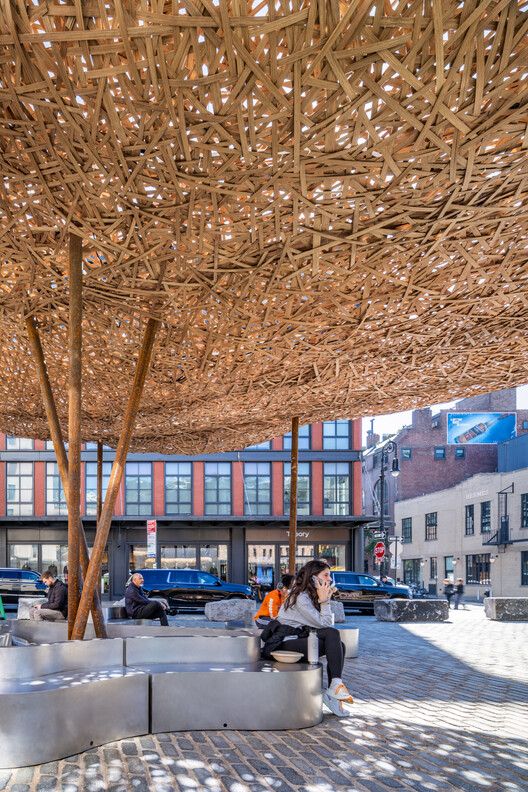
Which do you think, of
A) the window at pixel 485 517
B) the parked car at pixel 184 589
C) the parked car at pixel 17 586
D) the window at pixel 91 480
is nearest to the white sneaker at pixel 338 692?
the parked car at pixel 184 589

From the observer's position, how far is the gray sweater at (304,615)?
6.96m

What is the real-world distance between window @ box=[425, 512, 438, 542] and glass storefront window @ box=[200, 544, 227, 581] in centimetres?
2074

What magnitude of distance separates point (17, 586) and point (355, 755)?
2120 cm

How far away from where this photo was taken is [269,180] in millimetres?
4914

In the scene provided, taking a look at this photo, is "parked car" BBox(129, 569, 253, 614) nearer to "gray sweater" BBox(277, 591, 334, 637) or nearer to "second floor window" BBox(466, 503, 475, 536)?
"gray sweater" BBox(277, 591, 334, 637)

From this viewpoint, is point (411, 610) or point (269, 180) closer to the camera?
point (269, 180)

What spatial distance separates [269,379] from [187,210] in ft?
18.0

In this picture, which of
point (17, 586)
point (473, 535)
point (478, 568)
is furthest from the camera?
point (473, 535)

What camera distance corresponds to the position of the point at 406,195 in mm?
5336

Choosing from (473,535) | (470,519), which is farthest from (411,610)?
(470,519)

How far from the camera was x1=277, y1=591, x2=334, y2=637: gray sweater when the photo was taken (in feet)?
22.8

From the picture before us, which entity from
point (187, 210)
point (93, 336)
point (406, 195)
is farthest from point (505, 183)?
point (93, 336)

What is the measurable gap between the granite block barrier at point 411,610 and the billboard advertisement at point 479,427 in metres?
→ 40.4

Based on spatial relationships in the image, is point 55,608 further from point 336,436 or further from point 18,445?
point 18,445
